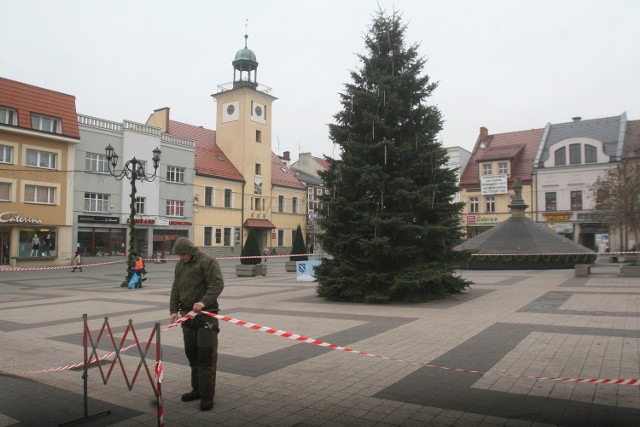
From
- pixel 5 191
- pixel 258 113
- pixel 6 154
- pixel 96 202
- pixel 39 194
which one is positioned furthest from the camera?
pixel 258 113

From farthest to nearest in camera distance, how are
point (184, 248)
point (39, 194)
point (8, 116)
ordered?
point (39, 194), point (8, 116), point (184, 248)

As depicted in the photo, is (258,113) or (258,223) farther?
(258,113)

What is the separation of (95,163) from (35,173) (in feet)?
15.6

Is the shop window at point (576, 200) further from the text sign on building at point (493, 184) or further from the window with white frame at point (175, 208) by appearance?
the window with white frame at point (175, 208)

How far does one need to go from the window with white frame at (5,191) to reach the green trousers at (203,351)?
1327 inches

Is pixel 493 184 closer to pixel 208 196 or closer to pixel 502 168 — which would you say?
pixel 502 168

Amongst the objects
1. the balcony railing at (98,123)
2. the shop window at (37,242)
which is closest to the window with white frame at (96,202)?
the shop window at (37,242)

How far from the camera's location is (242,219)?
52.9 metres

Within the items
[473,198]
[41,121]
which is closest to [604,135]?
[473,198]

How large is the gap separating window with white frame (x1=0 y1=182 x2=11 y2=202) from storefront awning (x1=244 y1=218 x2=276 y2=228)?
75.8ft

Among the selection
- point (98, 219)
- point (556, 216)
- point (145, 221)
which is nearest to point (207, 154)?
point (145, 221)

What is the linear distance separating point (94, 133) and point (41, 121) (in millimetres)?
3928

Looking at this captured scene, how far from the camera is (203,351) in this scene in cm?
555

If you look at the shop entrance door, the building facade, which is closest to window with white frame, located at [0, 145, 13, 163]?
the building facade
